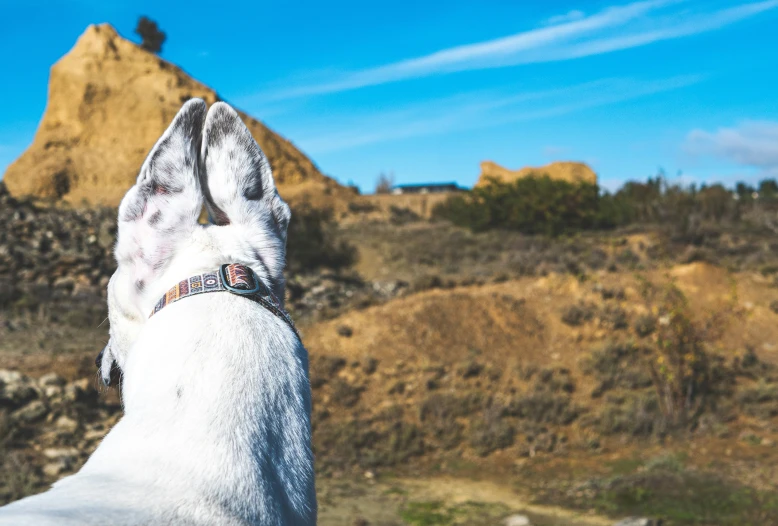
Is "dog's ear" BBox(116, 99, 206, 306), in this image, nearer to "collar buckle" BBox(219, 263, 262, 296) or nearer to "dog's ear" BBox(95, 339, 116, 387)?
"collar buckle" BBox(219, 263, 262, 296)

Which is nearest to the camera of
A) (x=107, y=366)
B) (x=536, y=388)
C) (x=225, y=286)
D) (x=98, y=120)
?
(x=225, y=286)

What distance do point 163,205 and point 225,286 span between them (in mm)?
234

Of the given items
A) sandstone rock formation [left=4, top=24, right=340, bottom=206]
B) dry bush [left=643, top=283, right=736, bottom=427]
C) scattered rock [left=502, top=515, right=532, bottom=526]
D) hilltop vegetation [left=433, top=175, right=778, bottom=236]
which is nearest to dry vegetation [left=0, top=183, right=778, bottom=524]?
dry bush [left=643, top=283, right=736, bottom=427]

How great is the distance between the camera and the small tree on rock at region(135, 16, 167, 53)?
4219 cm

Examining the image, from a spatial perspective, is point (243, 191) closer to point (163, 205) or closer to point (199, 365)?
point (163, 205)

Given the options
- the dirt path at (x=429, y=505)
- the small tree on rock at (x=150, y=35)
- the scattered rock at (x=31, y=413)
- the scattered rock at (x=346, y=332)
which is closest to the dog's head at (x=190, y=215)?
the dirt path at (x=429, y=505)

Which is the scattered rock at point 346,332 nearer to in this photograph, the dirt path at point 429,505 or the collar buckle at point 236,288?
the dirt path at point 429,505

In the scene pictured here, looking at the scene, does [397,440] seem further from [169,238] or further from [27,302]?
[27,302]

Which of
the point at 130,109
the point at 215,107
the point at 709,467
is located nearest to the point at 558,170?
the point at 130,109

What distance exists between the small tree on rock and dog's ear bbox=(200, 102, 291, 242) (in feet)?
145

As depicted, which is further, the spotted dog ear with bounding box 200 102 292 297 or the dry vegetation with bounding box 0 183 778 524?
the dry vegetation with bounding box 0 183 778 524

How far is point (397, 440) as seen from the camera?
8.80 metres

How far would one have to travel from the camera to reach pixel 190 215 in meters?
1.60

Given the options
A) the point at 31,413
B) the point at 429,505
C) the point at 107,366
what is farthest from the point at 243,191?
the point at 31,413
